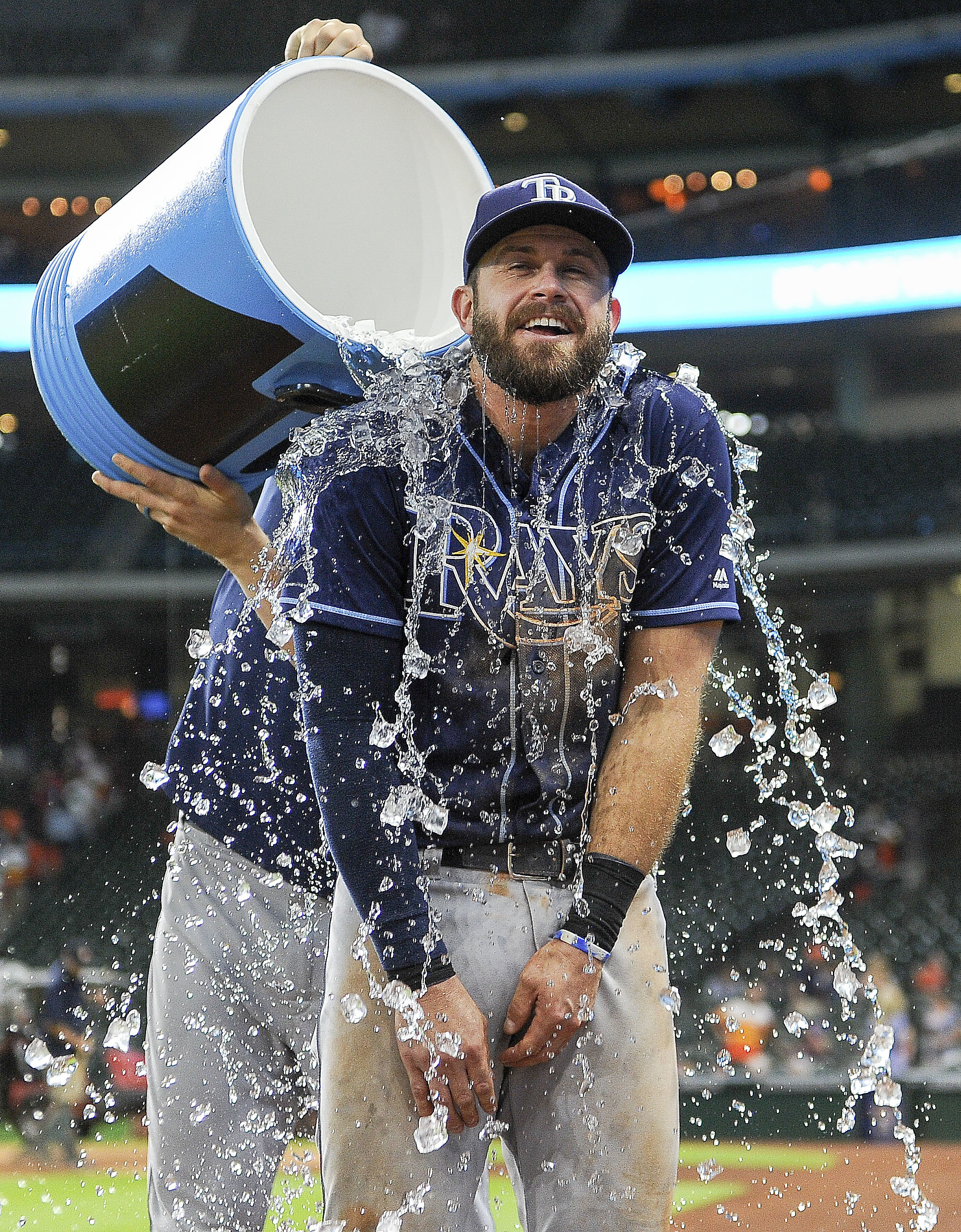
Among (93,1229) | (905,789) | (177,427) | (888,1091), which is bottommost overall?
(93,1229)

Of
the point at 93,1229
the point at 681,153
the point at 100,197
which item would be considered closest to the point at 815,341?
the point at 681,153

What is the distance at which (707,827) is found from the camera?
428 inches

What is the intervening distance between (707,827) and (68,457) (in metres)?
6.82

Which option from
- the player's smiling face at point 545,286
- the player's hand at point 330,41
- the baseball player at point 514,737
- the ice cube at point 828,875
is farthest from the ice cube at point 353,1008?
the player's hand at point 330,41

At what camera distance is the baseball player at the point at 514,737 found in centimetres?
167

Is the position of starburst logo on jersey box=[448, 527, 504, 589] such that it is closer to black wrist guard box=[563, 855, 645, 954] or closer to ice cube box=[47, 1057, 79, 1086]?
black wrist guard box=[563, 855, 645, 954]

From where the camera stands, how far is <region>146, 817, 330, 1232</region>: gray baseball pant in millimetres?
2076

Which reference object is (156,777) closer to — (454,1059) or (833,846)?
(454,1059)

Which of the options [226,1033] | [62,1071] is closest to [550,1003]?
[226,1033]

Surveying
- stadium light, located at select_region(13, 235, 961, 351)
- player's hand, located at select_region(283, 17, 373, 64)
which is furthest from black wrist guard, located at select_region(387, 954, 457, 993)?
stadium light, located at select_region(13, 235, 961, 351)

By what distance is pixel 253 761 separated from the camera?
6.76 feet

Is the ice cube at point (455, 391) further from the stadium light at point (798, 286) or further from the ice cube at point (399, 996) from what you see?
the stadium light at point (798, 286)

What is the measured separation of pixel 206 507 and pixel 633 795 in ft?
2.63

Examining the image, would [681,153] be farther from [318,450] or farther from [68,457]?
[318,450]
